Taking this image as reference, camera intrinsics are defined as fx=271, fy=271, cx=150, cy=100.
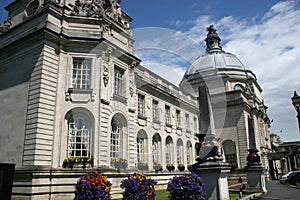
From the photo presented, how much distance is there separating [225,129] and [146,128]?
1910 cm

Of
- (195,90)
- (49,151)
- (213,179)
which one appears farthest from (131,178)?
(195,90)

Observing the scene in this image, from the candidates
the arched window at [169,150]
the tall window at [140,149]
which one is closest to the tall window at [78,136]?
the tall window at [140,149]

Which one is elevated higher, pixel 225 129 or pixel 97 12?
pixel 97 12

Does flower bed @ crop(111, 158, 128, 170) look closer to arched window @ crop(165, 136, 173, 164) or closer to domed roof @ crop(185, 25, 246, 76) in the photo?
arched window @ crop(165, 136, 173, 164)

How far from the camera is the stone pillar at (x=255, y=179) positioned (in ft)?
69.1

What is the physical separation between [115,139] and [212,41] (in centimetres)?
5303

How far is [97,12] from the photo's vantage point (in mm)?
21094

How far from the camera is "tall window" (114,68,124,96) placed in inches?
856

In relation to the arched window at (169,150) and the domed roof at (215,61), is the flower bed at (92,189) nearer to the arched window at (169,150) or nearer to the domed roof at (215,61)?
the arched window at (169,150)

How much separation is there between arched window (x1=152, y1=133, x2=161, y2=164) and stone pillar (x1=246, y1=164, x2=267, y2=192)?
37.2ft

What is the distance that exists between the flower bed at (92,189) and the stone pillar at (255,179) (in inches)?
557

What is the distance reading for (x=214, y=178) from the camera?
12273 mm

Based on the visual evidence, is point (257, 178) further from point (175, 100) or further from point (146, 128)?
point (175, 100)

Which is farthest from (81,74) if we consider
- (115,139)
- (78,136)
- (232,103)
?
(232,103)
